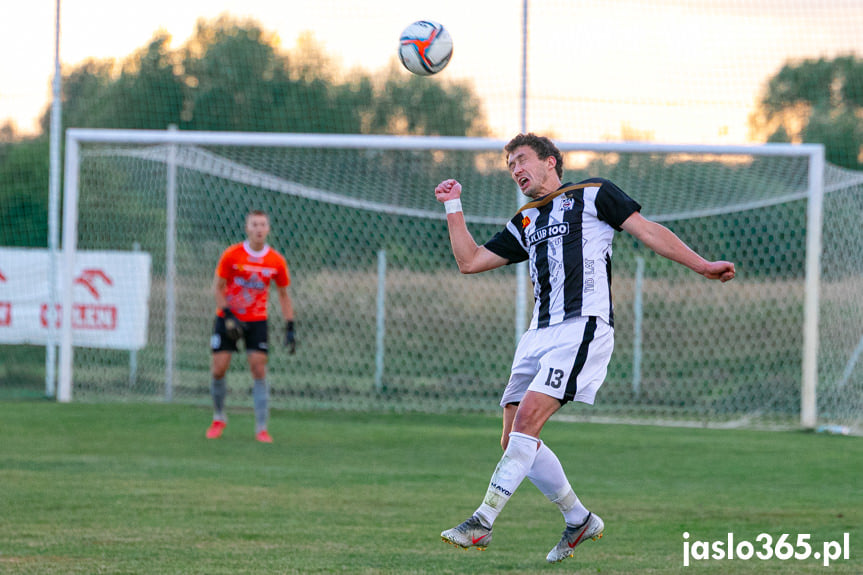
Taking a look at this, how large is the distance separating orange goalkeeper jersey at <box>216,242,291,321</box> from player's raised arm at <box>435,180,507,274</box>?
5202 millimetres

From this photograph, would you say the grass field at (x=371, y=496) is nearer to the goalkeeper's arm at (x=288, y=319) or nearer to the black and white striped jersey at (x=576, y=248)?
the goalkeeper's arm at (x=288, y=319)

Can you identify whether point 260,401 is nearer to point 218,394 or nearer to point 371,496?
point 218,394

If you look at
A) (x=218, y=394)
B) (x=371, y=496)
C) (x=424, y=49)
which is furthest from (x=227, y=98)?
(x=424, y=49)

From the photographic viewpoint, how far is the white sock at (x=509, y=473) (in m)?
4.88

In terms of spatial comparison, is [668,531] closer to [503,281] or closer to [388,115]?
[503,281]

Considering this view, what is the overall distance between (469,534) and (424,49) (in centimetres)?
317

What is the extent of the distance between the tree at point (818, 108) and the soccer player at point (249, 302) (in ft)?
26.3

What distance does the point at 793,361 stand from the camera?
13656 mm

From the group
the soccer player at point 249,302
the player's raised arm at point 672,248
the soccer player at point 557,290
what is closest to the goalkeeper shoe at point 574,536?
the soccer player at point 557,290

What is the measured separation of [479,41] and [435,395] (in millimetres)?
4742

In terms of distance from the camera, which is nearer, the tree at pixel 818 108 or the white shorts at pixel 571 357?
the white shorts at pixel 571 357

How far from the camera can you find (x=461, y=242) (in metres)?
5.64

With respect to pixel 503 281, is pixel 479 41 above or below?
above

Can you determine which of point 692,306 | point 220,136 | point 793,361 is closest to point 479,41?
point 220,136
